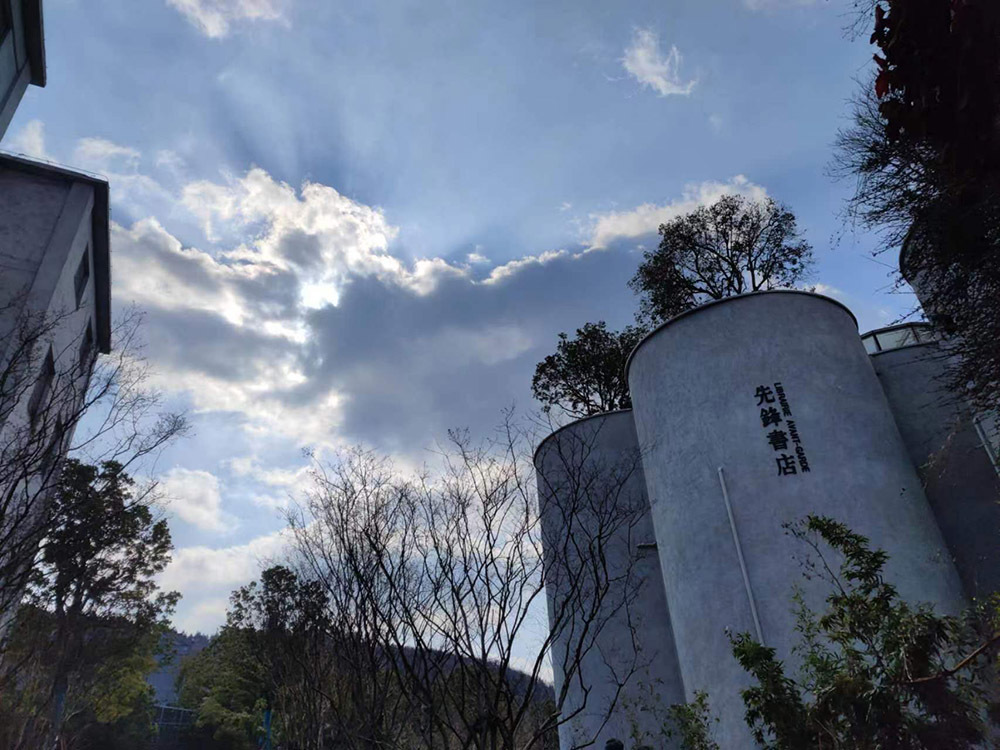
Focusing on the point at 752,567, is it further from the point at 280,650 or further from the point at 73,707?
the point at 73,707

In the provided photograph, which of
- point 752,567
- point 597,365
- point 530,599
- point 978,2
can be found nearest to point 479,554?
point 530,599

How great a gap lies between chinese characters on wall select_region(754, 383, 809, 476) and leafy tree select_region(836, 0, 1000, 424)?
2.87m

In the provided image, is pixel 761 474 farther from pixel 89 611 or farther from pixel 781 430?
pixel 89 611

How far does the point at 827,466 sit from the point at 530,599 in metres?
6.32

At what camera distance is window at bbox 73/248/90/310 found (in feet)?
47.8

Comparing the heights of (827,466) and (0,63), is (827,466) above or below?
below

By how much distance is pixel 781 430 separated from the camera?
11.0 metres

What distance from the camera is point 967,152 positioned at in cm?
486

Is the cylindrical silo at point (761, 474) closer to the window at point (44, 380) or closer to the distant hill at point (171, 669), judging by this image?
the window at point (44, 380)

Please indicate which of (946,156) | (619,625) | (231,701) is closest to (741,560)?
(619,625)

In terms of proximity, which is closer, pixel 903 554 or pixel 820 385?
pixel 903 554

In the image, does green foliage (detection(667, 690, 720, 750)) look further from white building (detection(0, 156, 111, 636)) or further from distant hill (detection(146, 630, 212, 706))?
distant hill (detection(146, 630, 212, 706))

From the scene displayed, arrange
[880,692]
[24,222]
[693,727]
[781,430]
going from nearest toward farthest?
[880,692], [693,727], [781,430], [24,222]

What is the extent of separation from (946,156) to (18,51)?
15.6 m
